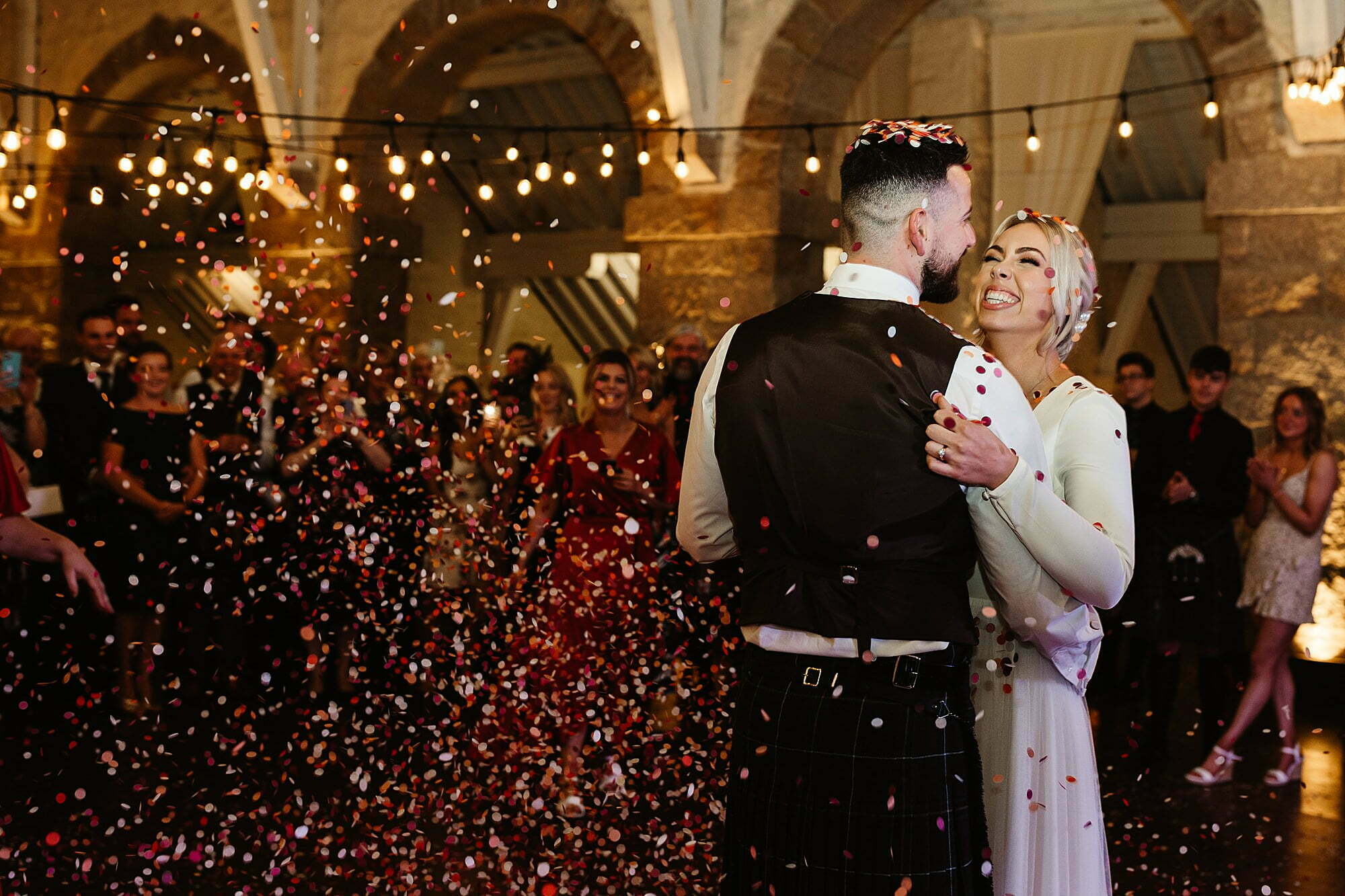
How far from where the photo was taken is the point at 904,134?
2.01m

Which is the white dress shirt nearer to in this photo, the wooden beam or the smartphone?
the smartphone

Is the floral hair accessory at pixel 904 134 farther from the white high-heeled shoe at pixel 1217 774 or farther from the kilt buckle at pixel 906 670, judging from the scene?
the white high-heeled shoe at pixel 1217 774

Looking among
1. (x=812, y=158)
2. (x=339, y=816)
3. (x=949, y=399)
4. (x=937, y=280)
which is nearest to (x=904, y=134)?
(x=937, y=280)

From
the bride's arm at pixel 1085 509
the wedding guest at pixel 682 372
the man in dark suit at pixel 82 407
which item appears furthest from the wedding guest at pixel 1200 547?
the man in dark suit at pixel 82 407

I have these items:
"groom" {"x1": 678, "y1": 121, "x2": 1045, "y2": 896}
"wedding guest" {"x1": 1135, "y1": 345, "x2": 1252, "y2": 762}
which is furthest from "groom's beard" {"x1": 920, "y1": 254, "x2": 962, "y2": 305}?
"wedding guest" {"x1": 1135, "y1": 345, "x2": 1252, "y2": 762}

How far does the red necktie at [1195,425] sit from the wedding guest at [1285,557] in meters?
0.30

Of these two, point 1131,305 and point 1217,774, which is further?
point 1131,305

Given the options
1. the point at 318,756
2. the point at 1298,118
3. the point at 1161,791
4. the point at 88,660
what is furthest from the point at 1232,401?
the point at 88,660

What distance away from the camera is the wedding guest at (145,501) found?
563 centimetres

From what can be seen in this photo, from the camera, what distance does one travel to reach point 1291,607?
5.02 metres

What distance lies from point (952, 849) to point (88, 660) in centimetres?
549

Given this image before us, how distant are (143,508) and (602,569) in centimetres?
239

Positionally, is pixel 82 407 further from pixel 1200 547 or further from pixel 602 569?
pixel 1200 547

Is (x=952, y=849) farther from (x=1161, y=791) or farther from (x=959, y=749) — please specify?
(x=1161, y=791)
